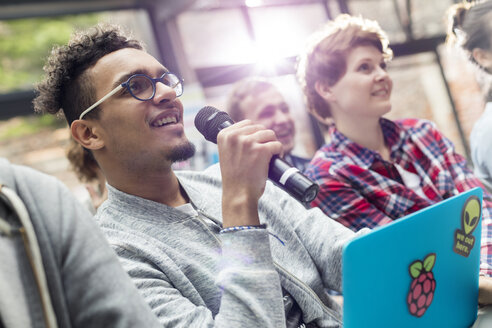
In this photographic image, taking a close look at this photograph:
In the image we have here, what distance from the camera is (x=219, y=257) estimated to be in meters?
1.03

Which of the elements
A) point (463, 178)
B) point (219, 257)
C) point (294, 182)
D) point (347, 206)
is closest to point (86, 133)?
point (219, 257)

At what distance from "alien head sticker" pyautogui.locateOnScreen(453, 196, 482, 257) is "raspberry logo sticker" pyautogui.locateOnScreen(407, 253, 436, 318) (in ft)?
0.30

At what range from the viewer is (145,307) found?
0.59 metres

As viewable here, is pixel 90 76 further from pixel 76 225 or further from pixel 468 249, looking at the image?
pixel 468 249

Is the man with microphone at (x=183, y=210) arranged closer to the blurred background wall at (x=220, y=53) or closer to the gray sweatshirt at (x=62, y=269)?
the gray sweatshirt at (x=62, y=269)


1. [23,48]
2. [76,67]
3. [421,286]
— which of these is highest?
[23,48]

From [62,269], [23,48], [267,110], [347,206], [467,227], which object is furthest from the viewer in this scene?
[23,48]

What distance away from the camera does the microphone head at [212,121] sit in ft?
3.37

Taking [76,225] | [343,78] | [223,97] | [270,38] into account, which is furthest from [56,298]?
[270,38]

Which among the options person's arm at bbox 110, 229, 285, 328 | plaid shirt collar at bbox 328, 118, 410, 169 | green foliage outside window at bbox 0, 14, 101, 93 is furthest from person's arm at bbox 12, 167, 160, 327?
green foliage outside window at bbox 0, 14, 101, 93

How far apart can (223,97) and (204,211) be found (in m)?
2.72

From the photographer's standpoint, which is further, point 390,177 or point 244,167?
point 390,177

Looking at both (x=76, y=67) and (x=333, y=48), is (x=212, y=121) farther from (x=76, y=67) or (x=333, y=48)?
(x=333, y=48)

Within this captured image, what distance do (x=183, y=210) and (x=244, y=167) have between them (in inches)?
12.0
